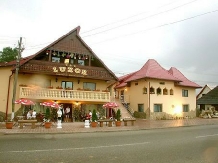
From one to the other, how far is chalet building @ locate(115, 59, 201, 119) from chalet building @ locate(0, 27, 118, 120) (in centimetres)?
719

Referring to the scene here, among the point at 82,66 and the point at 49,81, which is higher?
the point at 82,66

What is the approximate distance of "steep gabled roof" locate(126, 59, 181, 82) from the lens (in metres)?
34.2

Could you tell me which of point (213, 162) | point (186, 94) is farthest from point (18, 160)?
point (186, 94)

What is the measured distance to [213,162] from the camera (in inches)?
287

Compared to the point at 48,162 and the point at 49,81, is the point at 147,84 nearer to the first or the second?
the point at 49,81

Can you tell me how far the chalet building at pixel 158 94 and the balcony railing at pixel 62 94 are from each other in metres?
8.03

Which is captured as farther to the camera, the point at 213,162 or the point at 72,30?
the point at 72,30

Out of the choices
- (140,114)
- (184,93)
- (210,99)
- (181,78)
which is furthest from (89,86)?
(210,99)

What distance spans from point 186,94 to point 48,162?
34961 millimetres

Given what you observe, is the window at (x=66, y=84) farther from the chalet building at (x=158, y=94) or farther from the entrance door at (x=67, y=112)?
the chalet building at (x=158, y=94)

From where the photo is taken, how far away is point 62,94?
85.7 feet

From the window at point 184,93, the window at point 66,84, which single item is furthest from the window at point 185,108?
the window at point 66,84

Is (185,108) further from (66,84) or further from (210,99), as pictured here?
(66,84)

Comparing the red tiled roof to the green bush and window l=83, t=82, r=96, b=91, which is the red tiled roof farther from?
window l=83, t=82, r=96, b=91
